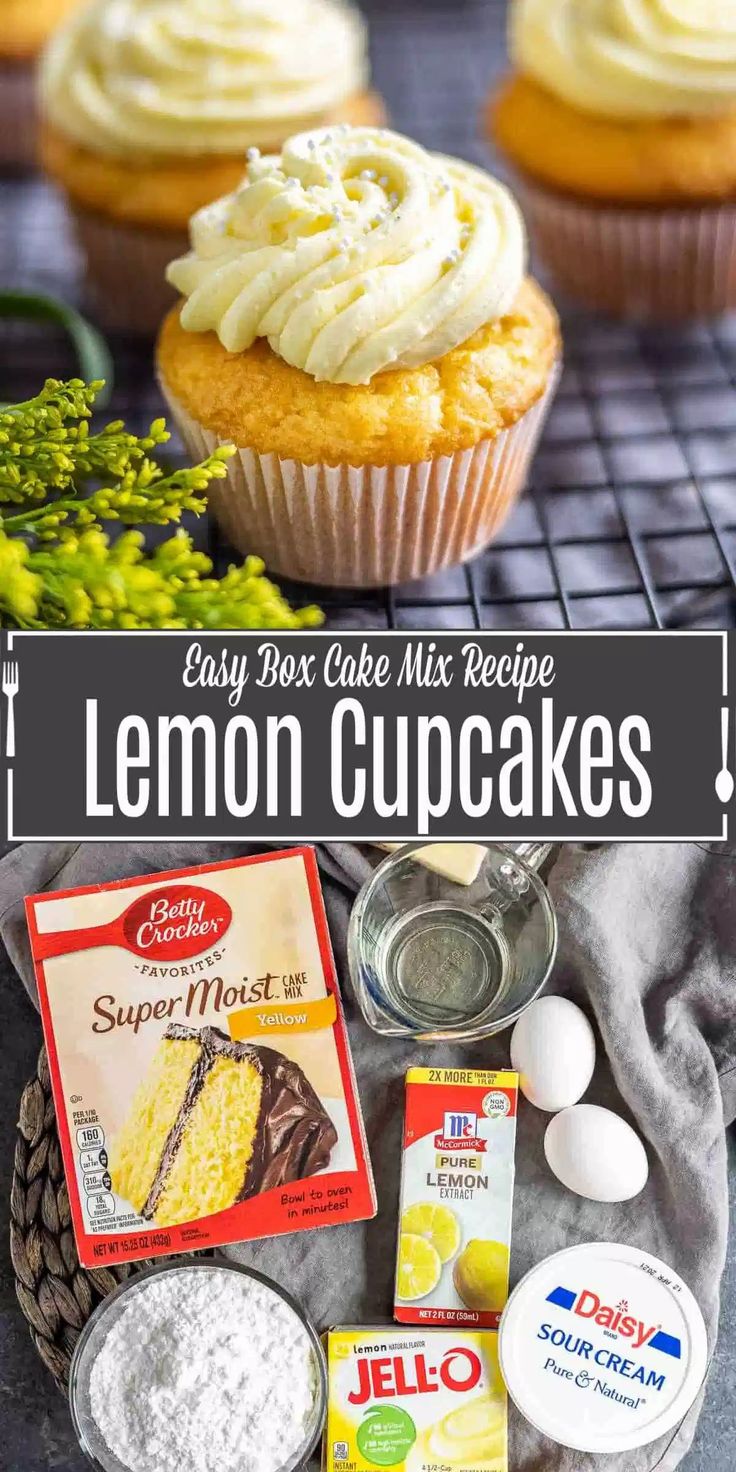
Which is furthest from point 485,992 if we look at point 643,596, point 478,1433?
point 643,596

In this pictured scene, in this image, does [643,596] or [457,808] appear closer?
[457,808]

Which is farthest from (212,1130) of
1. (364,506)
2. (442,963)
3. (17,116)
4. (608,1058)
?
(17,116)

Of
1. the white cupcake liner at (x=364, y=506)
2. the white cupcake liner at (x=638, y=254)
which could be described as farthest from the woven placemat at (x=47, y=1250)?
the white cupcake liner at (x=638, y=254)

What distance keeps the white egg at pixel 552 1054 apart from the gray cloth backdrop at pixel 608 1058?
3 cm

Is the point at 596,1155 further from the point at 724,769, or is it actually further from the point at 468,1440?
the point at 724,769

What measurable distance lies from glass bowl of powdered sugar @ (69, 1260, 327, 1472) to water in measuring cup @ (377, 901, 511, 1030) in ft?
1.09

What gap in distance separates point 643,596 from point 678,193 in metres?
0.59

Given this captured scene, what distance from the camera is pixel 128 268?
6.69 feet

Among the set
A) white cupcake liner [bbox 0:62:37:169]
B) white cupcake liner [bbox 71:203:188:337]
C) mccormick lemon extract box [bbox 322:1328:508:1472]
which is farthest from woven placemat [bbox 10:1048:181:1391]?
white cupcake liner [bbox 0:62:37:169]

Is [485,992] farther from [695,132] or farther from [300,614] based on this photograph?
[695,132]

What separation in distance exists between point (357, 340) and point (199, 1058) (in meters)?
0.80

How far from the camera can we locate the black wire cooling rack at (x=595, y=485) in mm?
1761

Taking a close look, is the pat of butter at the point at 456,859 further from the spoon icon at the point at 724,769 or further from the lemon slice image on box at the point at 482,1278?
the lemon slice image on box at the point at 482,1278

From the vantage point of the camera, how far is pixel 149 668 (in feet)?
4.82
